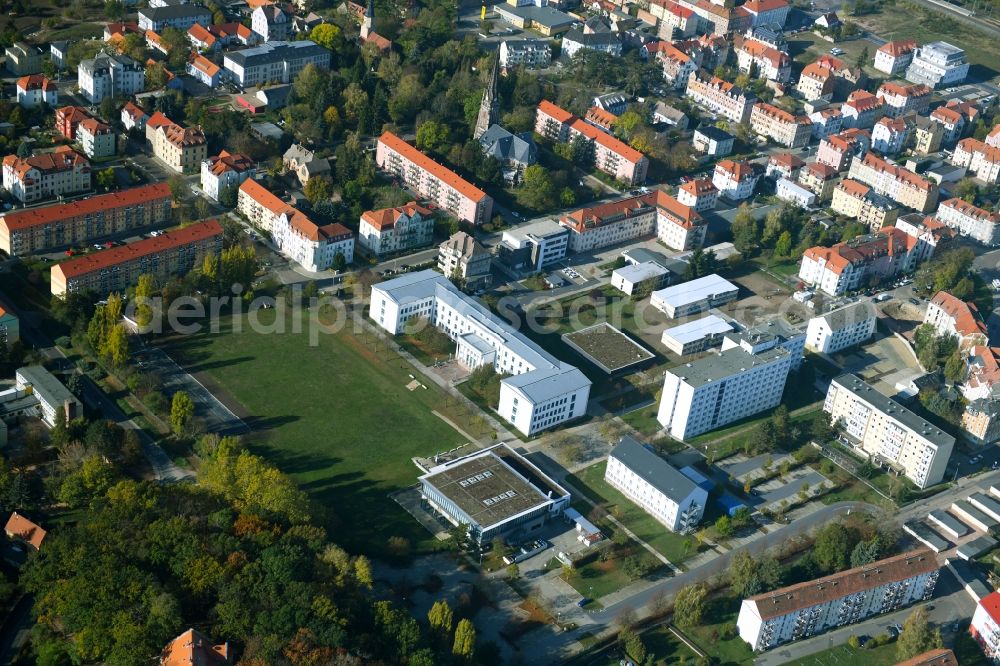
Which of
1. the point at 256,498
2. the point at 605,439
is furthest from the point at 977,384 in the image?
the point at 256,498

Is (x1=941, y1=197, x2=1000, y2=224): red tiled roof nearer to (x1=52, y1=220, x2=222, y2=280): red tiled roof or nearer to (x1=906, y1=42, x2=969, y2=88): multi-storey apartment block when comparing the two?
(x1=906, y1=42, x2=969, y2=88): multi-storey apartment block

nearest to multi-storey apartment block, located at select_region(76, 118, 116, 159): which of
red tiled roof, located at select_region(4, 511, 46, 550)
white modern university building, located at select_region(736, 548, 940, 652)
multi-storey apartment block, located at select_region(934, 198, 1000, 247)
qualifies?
red tiled roof, located at select_region(4, 511, 46, 550)

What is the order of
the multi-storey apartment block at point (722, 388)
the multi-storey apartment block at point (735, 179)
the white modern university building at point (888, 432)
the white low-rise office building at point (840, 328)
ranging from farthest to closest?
the multi-storey apartment block at point (735, 179), the white low-rise office building at point (840, 328), the multi-storey apartment block at point (722, 388), the white modern university building at point (888, 432)

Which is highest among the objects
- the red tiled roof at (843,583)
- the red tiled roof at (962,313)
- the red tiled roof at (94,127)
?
the red tiled roof at (94,127)

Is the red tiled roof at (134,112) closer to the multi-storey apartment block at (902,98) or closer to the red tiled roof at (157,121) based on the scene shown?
the red tiled roof at (157,121)

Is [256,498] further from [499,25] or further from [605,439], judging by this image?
[499,25]

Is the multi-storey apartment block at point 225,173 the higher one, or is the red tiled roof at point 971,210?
the red tiled roof at point 971,210

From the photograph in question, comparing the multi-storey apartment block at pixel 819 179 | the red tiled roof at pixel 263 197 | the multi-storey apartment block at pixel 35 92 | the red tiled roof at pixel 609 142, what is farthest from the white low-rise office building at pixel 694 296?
the multi-storey apartment block at pixel 35 92

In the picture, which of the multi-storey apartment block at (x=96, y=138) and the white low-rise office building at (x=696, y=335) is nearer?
the white low-rise office building at (x=696, y=335)

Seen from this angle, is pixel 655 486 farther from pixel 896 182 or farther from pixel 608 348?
pixel 896 182
